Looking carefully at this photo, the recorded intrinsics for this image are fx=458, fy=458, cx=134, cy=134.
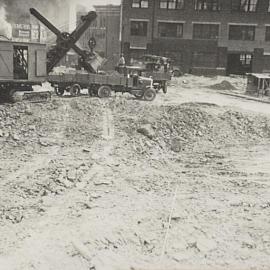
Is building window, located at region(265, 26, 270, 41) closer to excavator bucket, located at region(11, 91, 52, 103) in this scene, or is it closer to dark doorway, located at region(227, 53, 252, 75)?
dark doorway, located at region(227, 53, 252, 75)

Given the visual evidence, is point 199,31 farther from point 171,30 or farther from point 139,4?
point 139,4

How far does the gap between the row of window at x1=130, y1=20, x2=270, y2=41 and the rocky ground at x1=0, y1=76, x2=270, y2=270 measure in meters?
25.2

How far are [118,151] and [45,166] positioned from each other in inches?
110

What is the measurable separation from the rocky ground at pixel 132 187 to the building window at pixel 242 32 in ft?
84.5

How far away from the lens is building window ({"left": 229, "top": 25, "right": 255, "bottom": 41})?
44.5 meters

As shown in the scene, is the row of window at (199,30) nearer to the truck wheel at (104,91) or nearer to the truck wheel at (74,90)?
the truck wheel at (104,91)

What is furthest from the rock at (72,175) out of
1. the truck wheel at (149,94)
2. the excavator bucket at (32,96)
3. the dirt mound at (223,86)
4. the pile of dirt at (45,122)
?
the dirt mound at (223,86)

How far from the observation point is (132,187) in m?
12.1

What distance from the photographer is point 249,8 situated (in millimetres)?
44438

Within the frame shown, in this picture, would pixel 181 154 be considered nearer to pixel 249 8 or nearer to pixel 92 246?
pixel 92 246

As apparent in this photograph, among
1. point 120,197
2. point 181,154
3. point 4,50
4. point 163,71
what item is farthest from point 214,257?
point 163,71

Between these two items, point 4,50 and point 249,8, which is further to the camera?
point 249,8

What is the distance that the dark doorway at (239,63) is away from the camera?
147 feet

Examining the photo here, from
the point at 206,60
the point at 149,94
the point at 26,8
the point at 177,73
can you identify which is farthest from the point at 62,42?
the point at 26,8
